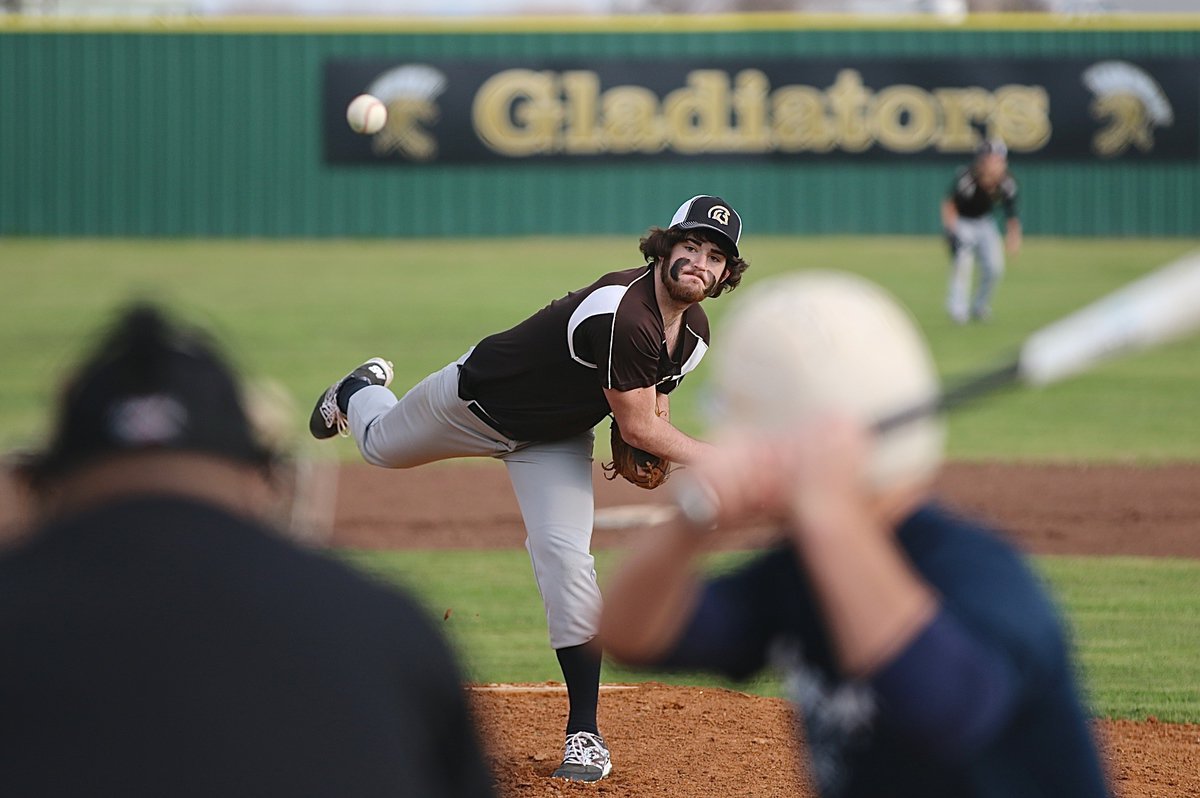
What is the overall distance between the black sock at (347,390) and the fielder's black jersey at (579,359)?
3.41ft

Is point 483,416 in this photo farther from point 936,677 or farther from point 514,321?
point 514,321

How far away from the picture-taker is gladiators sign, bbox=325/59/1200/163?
28.4 m

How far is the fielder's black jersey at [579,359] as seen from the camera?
571 cm

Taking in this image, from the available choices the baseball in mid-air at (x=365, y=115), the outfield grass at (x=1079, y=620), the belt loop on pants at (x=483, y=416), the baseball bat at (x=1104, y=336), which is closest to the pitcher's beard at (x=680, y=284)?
the belt loop on pants at (x=483, y=416)

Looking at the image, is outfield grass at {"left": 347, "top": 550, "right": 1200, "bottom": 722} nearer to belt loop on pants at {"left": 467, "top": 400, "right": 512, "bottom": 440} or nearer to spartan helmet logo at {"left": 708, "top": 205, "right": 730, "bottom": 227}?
belt loop on pants at {"left": 467, "top": 400, "right": 512, "bottom": 440}

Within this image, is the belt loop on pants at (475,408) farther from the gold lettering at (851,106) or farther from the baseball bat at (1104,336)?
the gold lettering at (851,106)

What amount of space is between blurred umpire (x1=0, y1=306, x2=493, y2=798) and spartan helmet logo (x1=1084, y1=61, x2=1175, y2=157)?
2867cm

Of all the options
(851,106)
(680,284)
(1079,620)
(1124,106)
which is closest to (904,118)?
(851,106)

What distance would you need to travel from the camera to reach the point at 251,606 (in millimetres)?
1746

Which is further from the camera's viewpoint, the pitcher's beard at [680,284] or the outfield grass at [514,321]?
the outfield grass at [514,321]

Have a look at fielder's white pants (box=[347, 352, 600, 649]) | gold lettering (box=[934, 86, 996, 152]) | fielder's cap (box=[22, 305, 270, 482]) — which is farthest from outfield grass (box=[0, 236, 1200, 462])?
fielder's cap (box=[22, 305, 270, 482])

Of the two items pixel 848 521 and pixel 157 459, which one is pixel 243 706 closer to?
pixel 157 459

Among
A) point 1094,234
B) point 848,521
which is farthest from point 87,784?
point 1094,234

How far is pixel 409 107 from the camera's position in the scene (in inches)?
1117
